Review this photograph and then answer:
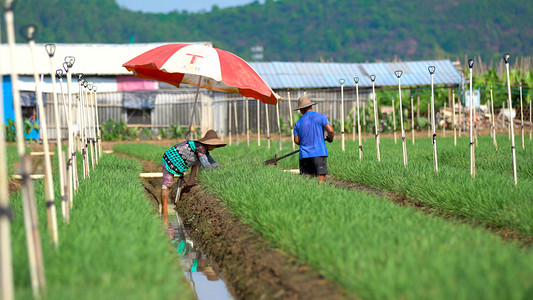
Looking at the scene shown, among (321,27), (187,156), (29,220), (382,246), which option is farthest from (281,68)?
(321,27)

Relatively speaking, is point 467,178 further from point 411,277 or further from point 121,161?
point 121,161

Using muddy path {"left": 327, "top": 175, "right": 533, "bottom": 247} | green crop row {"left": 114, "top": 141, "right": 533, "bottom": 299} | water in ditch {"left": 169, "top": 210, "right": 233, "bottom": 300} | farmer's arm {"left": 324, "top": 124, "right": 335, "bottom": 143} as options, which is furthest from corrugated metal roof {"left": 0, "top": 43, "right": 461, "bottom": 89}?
green crop row {"left": 114, "top": 141, "right": 533, "bottom": 299}

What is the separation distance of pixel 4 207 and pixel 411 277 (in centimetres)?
221

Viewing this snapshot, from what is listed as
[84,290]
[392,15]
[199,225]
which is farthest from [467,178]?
[392,15]

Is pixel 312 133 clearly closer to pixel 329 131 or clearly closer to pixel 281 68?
pixel 329 131

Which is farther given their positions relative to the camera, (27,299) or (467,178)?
(467,178)

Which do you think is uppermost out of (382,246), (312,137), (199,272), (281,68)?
(281,68)

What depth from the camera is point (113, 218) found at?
5730 millimetres

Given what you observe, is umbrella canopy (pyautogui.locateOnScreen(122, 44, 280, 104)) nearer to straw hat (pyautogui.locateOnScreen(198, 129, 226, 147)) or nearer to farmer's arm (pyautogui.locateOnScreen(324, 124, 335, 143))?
straw hat (pyautogui.locateOnScreen(198, 129, 226, 147))

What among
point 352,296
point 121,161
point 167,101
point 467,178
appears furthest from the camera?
point 167,101

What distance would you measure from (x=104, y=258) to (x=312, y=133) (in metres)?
5.20

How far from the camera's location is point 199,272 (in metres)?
6.39

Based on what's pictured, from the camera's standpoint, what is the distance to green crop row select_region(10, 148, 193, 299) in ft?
12.4

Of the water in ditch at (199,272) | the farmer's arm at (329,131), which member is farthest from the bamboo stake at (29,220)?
the farmer's arm at (329,131)
